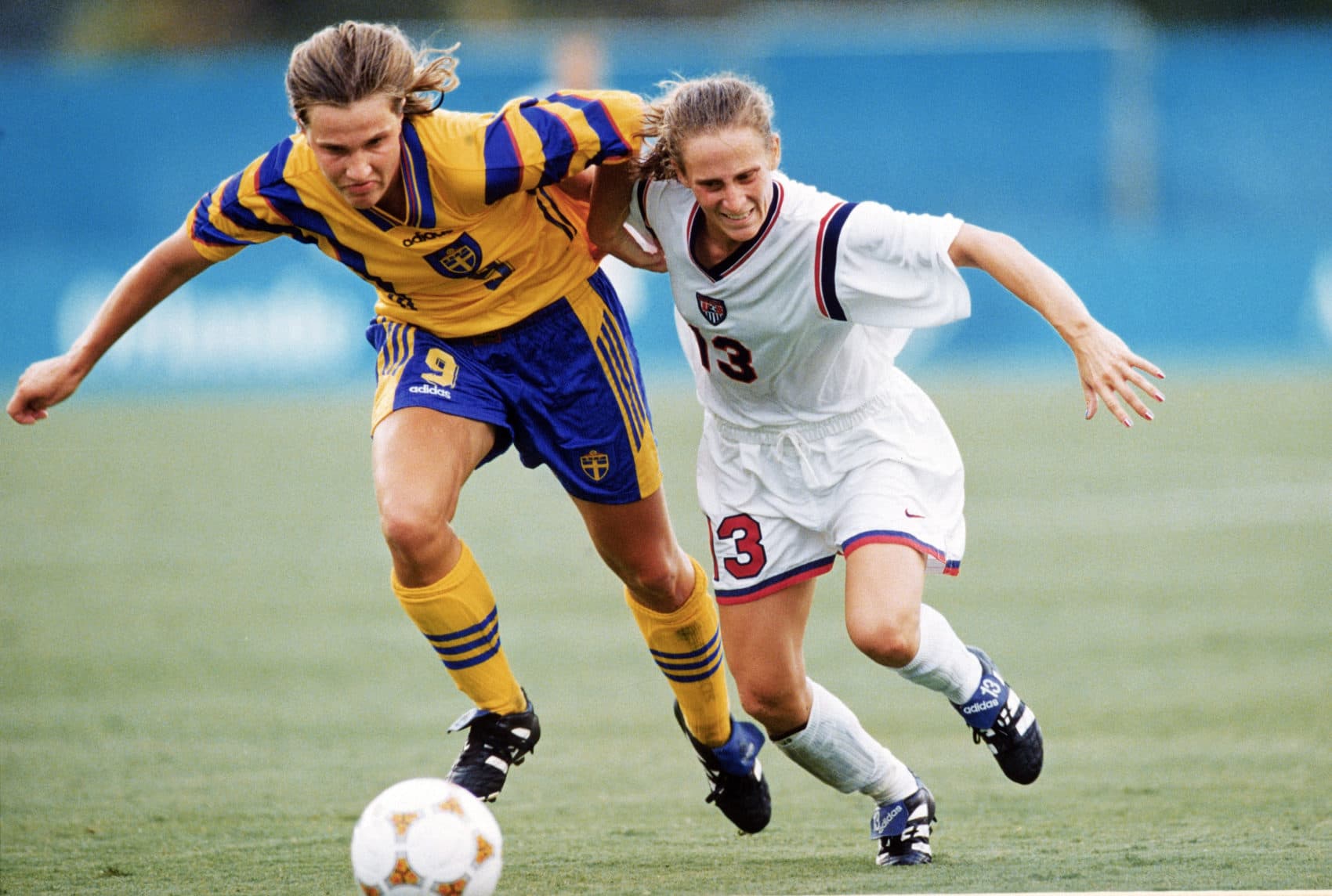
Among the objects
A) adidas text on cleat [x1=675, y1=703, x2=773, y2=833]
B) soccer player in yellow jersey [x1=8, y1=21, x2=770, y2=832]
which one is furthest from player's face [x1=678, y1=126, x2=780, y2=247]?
adidas text on cleat [x1=675, y1=703, x2=773, y2=833]

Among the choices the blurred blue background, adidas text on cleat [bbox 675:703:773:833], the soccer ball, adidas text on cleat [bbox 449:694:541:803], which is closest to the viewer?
the soccer ball

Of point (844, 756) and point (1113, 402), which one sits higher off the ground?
point (1113, 402)

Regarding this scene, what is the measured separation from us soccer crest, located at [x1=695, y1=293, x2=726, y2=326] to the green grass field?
1.42m

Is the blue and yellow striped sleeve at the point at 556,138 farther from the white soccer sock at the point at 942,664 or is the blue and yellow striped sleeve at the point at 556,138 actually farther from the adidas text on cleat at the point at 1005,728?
the adidas text on cleat at the point at 1005,728

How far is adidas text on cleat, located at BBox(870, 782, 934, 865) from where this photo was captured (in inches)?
181

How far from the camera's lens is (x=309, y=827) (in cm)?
510

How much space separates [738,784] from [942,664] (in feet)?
2.33

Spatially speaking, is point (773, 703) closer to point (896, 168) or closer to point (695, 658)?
point (695, 658)

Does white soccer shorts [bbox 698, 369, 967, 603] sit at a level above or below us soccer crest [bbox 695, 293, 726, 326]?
below

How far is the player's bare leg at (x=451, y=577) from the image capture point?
4.18 meters

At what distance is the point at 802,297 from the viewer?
14.5 ft

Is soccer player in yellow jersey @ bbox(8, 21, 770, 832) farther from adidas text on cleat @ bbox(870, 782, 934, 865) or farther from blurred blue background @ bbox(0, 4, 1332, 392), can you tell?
blurred blue background @ bbox(0, 4, 1332, 392)

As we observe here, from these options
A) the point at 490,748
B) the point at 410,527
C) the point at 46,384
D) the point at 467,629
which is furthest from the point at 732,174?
the point at 46,384

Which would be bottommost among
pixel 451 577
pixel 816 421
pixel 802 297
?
pixel 451 577
